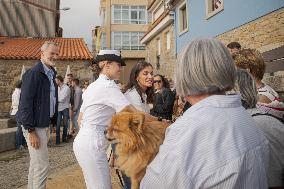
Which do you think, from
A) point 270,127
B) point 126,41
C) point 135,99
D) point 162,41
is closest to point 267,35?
point 135,99

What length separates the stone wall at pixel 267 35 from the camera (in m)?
9.32

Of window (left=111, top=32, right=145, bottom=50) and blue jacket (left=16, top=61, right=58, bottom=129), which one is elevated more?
window (left=111, top=32, right=145, bottom=50)

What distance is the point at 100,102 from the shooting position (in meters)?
3.50

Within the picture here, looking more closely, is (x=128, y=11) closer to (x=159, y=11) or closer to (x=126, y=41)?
(x=126, y=41)

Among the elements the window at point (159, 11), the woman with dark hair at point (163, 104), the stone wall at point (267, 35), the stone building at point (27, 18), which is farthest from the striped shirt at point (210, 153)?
the stone building at point (27, 18)

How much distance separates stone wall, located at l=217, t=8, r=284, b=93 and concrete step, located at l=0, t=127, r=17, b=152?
7473 mm

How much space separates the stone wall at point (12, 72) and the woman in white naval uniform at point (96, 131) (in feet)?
63.0

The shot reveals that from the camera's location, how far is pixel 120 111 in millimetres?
3256

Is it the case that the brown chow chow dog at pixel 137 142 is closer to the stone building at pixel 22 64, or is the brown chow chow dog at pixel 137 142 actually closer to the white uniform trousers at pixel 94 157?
the white uniform trousers at pixel 94 157

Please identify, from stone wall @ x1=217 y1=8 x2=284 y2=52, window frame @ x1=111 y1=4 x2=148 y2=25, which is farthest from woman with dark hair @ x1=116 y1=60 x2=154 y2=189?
window frame @ x1=111 y1=4 x2=148 y2=25

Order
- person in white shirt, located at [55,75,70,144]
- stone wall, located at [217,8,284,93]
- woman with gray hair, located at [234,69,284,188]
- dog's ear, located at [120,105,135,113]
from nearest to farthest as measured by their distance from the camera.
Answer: woman with gray hair, located at [234,69,284,188], dog's ear, located at [120,105,135,113], stone wall, located at [217,8,284,93], person in white shirt, located at [55,75,70,144]

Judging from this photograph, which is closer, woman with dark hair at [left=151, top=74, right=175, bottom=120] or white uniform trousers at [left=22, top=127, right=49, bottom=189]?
white uniform trousers at [left=22, top=127, right=49, bottom=189]

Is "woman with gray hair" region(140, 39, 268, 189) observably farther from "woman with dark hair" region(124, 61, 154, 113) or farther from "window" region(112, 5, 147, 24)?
"window" region(112, 5, 147, 24)

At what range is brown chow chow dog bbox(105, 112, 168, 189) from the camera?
270 centimetres
